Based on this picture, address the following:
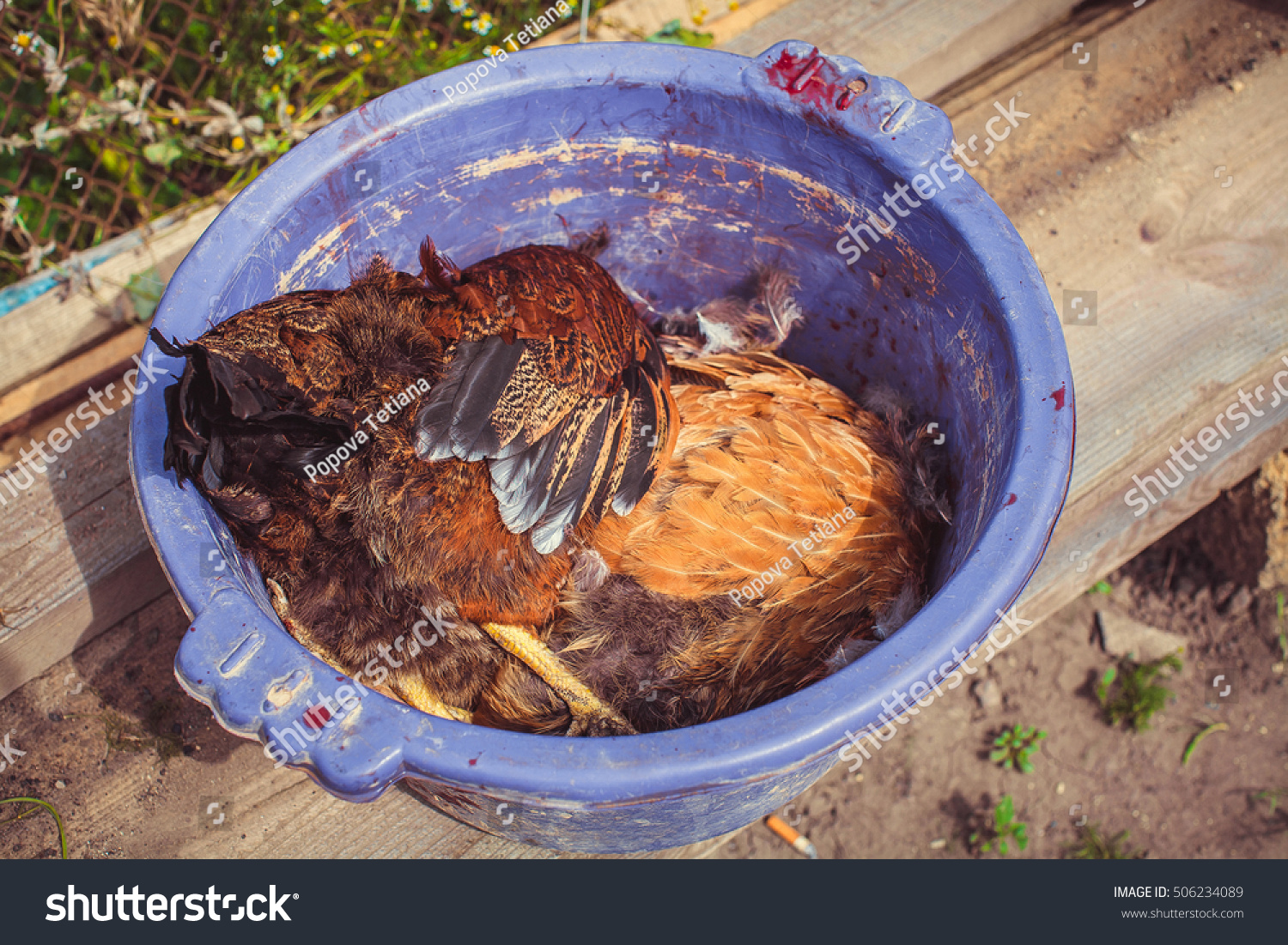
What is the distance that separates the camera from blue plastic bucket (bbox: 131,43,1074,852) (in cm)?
123

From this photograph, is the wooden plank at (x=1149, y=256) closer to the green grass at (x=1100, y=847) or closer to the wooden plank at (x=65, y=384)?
the green grass at (x=1100, y=847)

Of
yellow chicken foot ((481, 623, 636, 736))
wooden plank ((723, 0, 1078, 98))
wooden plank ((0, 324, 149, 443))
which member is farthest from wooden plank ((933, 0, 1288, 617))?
wooden plank ((0, 324, 149, 443))

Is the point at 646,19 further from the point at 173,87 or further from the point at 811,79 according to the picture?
the point at 173,87

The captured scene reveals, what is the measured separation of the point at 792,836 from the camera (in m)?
2.45

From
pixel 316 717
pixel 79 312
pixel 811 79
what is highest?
pixel 811 79

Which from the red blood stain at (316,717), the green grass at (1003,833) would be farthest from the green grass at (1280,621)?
the red blood stain at (316,717)

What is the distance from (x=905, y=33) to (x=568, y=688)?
85.8 inches

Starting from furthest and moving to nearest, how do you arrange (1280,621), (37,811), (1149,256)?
(1280,621) → (1149,256) → (37,811)

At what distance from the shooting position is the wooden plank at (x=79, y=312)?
105 inches

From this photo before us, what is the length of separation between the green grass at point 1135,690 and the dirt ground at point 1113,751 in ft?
0.10

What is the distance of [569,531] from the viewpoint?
5.48 ft

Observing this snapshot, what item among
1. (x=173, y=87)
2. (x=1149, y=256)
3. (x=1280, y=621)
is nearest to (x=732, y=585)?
(x=1149, y=256)

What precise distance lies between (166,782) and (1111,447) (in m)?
2.29
